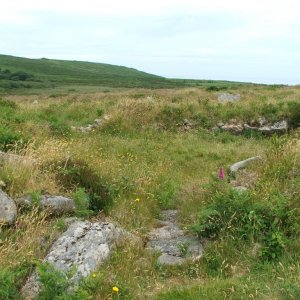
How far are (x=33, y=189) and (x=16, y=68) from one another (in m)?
143

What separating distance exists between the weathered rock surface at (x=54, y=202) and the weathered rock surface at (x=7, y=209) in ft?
0.75

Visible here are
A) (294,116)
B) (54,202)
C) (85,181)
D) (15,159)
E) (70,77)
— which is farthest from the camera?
(70,77)

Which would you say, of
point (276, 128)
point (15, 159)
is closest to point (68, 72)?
point (276, 128)

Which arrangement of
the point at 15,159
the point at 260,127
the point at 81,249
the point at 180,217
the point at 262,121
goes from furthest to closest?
the point at 262,121, the point at 260,127, the point at 15,159, the point at 180,217, the point at 81,249

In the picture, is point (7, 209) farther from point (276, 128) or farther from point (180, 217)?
point (276, 128)

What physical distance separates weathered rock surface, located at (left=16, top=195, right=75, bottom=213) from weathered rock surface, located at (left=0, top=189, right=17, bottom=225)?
9.0 inches

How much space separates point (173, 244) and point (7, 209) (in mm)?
2293

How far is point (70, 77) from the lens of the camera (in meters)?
134

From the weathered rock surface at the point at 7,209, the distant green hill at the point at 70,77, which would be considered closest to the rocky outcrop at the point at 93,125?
the weathered rock surface at the point at 7,209

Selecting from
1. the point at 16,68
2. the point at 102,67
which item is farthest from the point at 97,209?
the point at 102,67

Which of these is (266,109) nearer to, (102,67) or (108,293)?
(108,293)

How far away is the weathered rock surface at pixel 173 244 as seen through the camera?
19.3 feet

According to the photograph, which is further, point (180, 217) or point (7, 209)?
point (180, 217)

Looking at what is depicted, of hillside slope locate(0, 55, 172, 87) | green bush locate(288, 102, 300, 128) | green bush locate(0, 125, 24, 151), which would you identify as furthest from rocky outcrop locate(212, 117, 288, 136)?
hillside slope locate(0, 55, 172, 87)
